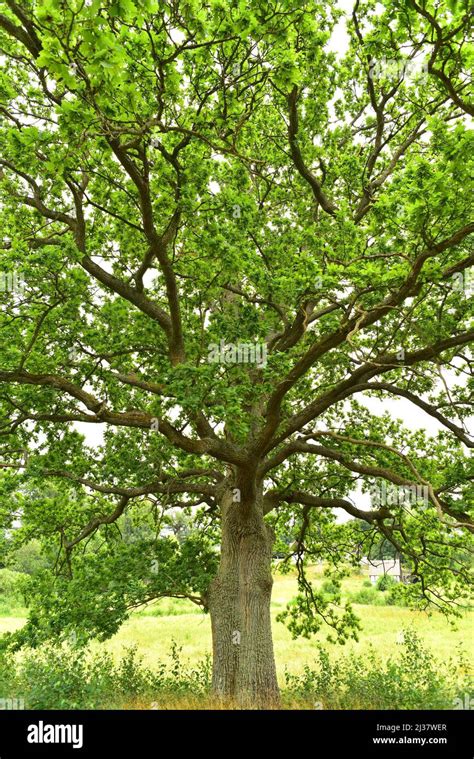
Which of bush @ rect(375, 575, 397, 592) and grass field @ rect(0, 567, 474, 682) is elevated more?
bush @ rect(375, 575, 397, 592)

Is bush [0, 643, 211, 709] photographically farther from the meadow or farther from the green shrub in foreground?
the meadow

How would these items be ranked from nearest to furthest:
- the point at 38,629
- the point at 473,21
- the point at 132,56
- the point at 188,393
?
the point at 473,21 < the point at 132,56 < the point at 188,393 < the point at 38,629

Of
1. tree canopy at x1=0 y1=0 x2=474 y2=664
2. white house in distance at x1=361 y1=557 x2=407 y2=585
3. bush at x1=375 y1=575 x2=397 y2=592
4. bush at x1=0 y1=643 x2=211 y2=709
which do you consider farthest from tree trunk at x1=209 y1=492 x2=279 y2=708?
bush at x1=375 y1=575 x2=397 y2=592

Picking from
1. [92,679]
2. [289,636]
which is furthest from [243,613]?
[289,636]

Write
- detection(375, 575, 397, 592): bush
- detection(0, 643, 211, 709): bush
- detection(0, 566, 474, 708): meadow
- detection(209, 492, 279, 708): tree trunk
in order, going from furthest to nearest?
detection(375, 575, 397, 592): bush
detection(0, 566, 474, 708): meadow
detection(209, 492, 279, 708): tree trunk
detection(0, 643, 211, 709): bush

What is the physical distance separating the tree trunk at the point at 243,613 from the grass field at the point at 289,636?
5.05 feet

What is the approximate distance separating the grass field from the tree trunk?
1539 millimetres

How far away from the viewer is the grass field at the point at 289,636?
53.5 ft

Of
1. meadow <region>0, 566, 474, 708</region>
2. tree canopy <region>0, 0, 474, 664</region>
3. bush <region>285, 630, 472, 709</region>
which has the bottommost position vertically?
bush <region>285, 630, 472, 709</region>

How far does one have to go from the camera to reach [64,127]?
695cm

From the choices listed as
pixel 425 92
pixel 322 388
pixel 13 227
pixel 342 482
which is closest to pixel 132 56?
pixel 13 227

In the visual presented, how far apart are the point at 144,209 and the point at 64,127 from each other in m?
1.60

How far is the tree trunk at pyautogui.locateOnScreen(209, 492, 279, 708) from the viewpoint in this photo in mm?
11609
